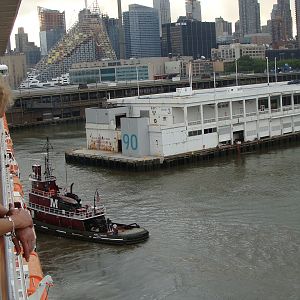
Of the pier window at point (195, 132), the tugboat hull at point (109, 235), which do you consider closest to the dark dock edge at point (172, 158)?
the pier window at point (195, 132)

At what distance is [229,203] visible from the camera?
8.02m

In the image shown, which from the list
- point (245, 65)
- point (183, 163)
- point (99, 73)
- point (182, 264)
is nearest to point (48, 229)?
point (182, 264)

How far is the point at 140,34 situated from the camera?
74.1 metres

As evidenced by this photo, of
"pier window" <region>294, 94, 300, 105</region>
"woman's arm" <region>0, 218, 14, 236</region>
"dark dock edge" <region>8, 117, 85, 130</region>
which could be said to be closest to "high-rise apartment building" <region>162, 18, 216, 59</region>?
"dark dock edge" <region>8, 117, 85, 130</region>

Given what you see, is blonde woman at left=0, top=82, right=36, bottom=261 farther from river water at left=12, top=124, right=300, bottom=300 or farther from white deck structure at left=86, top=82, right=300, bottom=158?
white deck structure at left=86, top=82, right=300, bottom=158

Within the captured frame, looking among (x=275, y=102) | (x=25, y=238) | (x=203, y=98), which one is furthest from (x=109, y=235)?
(x=275, y=102)

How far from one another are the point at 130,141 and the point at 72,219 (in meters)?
5.38

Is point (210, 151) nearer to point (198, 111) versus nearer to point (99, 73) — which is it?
point (198, 111)

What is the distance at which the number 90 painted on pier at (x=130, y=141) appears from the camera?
1199 centimetres

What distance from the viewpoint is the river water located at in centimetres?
498

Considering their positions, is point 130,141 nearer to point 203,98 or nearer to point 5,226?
point 203,98

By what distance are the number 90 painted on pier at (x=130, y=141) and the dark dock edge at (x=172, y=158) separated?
420 mm

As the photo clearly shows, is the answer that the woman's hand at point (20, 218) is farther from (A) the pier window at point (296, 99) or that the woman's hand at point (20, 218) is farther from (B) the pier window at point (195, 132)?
(A) the pier window at point (296, 99)

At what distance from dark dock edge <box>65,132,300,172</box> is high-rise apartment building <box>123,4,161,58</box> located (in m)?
60.0
